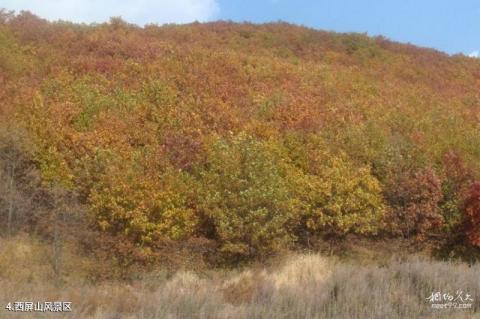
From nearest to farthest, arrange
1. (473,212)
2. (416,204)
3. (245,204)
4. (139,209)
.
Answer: (139,209) < (245,204) < (473,212) < (416,204)

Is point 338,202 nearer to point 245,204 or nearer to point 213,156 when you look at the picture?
point 245,204

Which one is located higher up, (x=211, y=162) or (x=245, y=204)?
(x=211, y=162)

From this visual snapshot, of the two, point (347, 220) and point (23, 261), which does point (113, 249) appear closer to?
point (23, 261)

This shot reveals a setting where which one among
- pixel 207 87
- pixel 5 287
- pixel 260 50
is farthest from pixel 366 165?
pixel 260 50

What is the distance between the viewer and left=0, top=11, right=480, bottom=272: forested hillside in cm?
1400

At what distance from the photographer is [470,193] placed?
16.7 m

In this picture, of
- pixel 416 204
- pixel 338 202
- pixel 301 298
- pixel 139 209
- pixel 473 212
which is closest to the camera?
pixel 301 298

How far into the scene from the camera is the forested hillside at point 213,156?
14.0m

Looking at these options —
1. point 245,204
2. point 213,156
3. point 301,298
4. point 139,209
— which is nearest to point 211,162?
point 213,156

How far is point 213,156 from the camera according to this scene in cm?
1520

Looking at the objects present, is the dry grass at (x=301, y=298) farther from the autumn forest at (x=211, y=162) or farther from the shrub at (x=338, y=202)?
the shrub at (x=338, y=202)

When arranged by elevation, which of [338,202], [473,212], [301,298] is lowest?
[301,298]

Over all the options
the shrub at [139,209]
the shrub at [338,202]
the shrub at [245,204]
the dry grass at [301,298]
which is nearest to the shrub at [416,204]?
the shrub at [338,202]

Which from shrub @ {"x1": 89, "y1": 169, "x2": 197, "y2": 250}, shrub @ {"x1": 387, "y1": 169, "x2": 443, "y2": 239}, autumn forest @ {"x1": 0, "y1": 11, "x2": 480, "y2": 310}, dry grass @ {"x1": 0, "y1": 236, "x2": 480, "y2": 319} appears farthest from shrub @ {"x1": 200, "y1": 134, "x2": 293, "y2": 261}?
shrub @ {"x1": 387, "y1": 169, "x2": 443, "y2": 239}
